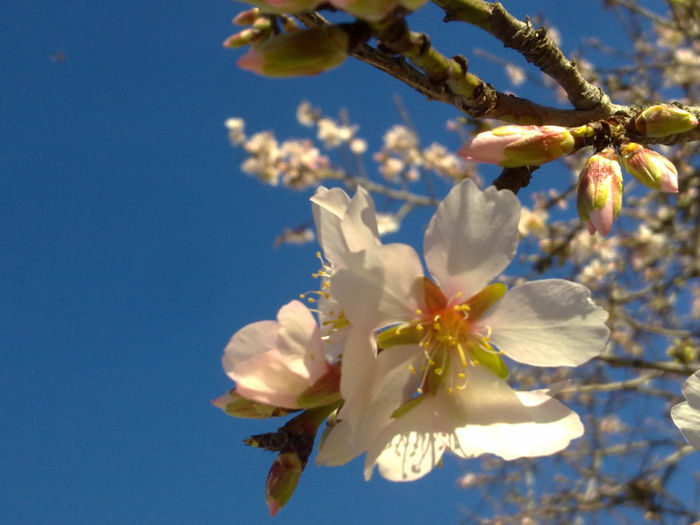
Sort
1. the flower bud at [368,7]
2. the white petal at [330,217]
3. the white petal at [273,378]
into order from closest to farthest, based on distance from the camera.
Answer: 1. the flower bud at [368,7]
2. the white petal at [273,378]
3. the white petal at [330,217]

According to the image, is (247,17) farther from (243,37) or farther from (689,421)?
(689,421)

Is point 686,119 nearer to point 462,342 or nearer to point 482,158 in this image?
point 482,158

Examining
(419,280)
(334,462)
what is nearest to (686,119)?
(419,280)

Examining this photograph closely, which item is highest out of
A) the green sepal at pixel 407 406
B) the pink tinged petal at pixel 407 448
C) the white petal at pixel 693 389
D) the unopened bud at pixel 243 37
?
Result: the unopened bud at pixel 243 37

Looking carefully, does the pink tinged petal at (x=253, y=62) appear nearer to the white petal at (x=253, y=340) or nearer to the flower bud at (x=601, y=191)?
the white petal at (x=253, y=340)

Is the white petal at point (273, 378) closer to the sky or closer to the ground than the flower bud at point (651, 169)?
closer to the ground

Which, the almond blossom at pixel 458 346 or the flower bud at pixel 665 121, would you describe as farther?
the flower bud at pixel 665 121

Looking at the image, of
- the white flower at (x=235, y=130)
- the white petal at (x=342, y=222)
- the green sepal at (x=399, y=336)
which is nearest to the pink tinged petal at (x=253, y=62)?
the white petal at (x=342, y=222)

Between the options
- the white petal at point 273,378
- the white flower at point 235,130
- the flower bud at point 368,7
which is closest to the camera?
the flower bud at point 368,7
